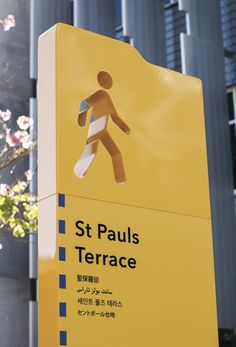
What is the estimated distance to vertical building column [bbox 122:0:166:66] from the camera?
11625 millimetres

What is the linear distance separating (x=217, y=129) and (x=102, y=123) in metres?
7.99

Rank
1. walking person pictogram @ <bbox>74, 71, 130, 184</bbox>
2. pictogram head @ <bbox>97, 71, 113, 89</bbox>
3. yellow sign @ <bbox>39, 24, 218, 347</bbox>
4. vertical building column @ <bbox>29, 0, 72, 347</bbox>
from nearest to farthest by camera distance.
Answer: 1. yellow sign @ <bbox>39, 24, 218, 347</bbox>
2. walking person pictogram @ <bbox>74, 71, 130, 184</bbox>
3. pictogram head @ <bbox>97, 71, 113, 89</bbox>
4. vertical building column @ <bbox>29, 0, 72, 347</bbox>

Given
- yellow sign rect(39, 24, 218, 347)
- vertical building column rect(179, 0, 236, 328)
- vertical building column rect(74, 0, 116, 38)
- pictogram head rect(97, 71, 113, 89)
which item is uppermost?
vertical building column rect(74, 0, 116, 38)

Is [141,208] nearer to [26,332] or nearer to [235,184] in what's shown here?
[26,332]

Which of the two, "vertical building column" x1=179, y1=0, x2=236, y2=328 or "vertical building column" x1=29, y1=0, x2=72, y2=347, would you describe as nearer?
"vertical building column" x1=29, y1=0, x2=72, y2=347

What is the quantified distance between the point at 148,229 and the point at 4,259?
7.32 metres

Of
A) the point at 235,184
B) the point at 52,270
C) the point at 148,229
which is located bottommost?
the point at 52,270

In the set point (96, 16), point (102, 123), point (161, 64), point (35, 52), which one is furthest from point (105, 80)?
point (161, 64)

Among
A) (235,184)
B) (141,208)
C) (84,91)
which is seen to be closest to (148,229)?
(141,208)

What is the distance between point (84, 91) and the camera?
156 inches

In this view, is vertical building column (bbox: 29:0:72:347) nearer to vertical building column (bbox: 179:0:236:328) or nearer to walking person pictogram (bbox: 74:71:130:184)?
vertical building column (bbox: 179:0:236:328)

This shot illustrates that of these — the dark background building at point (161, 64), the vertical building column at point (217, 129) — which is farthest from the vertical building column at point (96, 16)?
the vertical building column at point (217, 129)

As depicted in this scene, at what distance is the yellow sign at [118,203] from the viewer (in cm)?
375

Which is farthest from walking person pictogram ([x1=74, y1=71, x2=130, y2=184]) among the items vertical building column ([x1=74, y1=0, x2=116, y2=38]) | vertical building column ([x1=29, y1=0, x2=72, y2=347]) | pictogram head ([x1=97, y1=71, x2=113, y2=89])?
vertical building column ([x1=74, y1=0, x2=116, y2=38])
